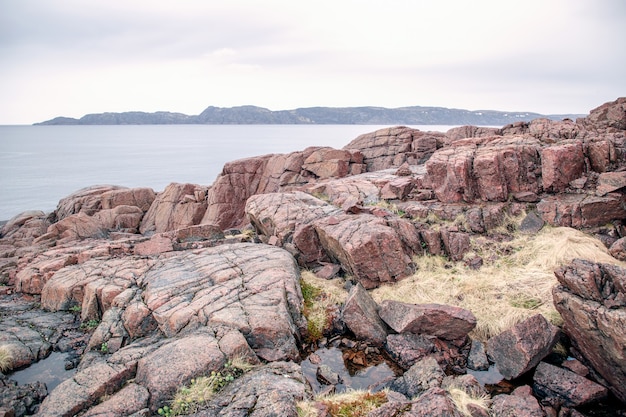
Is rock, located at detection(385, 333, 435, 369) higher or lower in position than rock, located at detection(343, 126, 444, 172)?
lower

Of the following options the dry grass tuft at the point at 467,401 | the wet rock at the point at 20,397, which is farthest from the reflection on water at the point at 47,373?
the dry grass tuft at the point at 467,401

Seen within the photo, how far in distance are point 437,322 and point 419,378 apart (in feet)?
7.06

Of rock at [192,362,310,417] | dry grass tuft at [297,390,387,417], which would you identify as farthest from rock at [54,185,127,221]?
dry grass tuft at [297,390,387,417]

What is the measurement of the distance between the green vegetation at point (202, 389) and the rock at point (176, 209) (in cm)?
2180

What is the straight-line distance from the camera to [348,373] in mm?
10422

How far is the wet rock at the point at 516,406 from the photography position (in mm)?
8117

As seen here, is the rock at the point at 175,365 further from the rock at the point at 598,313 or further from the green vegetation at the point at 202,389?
the rock at the point at 598,313

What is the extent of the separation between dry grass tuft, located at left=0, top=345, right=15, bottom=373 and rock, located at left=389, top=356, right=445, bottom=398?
10047 millimetres

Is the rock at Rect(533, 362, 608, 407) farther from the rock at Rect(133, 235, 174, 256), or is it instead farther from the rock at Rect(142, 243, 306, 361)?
the rock at Rect(133, 235, 174, 256)

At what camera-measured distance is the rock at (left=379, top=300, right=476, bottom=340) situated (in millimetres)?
11023

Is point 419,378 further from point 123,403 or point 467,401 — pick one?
point 123,403

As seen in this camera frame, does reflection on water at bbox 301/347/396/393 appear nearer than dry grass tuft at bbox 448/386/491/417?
A: No

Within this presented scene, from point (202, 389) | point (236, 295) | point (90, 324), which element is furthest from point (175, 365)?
point (90, 324)

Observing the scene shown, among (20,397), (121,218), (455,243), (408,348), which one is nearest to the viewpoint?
(20,397)
